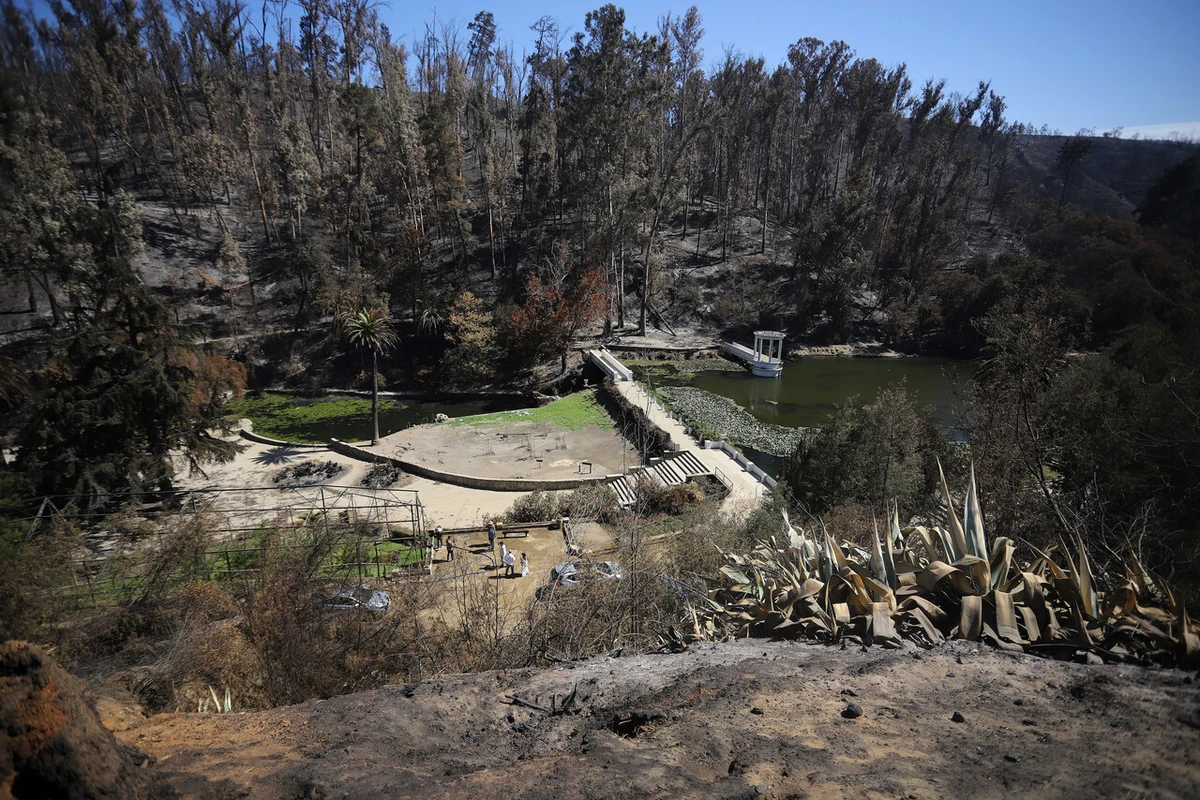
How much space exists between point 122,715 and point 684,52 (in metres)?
54.7

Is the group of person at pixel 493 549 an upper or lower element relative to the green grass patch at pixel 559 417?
lower

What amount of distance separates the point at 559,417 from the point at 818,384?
683 inches

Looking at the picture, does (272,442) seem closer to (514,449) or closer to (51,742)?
(514,449)

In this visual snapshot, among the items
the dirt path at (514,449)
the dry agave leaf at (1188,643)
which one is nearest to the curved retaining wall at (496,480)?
the dirt path at (514,449)

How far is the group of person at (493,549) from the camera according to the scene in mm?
12727

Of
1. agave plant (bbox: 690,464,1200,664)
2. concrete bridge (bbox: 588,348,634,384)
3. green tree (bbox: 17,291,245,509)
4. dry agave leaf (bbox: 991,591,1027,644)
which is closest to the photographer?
agave plant (bbox: 690,464,1200,664)

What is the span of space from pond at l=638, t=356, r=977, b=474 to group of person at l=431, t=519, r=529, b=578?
39.7 feet

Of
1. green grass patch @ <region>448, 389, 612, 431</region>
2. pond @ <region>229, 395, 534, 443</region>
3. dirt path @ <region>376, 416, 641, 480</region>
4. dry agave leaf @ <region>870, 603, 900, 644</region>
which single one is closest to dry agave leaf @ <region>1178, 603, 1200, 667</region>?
dry agave leaf @ <region>870, 603, 900, 644</region>

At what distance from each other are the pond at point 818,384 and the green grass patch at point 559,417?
10.1ft

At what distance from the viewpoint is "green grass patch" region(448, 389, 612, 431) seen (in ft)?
81.5

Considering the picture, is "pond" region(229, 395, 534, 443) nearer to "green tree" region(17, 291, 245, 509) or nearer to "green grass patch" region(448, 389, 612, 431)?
"green grass patch" region(448, 389, 612, 431)

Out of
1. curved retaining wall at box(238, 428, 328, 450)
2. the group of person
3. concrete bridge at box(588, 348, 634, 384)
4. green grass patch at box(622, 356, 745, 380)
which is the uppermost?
concrete bridge at box(588, 348, 634, 384)

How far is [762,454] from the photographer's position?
22.5 m

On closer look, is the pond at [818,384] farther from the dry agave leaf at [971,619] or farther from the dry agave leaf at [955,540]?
the dry agave leaf at [971,619]
